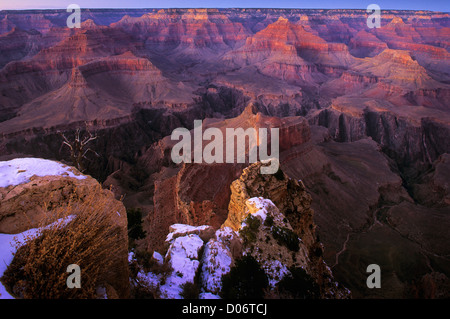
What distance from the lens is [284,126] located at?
126 feet

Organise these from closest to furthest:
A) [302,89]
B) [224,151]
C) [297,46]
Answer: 1. [224,151]
2. [302,89]
3. [297,46]

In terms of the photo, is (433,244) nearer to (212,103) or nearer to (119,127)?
(119,127)

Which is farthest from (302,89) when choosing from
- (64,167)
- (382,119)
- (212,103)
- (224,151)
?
(64,167)

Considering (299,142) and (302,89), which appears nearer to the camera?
(299,142)

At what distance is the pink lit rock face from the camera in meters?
29.1

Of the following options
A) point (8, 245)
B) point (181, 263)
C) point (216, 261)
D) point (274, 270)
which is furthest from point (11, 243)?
point (274, 270)

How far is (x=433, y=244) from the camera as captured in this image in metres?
31.4

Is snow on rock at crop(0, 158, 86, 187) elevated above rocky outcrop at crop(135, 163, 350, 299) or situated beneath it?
elevated above

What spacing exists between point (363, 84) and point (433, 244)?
93325mm

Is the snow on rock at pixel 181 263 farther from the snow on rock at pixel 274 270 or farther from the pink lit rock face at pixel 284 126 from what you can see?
the pink lit rock face at pixel 284 126

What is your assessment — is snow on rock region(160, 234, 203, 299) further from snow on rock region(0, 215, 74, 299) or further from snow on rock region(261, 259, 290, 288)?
snow on rock region(0, 215, 74, 299)

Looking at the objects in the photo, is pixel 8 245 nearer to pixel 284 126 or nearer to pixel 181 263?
pixel 181 263

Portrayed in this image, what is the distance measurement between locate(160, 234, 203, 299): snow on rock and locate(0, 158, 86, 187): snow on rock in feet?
15.4

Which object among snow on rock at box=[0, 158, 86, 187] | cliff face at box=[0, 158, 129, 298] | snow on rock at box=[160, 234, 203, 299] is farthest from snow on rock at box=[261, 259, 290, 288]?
snow on rock at box=[0, 158, 86, 187]
